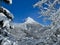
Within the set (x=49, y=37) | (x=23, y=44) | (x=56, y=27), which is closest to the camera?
(x=56, y=27)

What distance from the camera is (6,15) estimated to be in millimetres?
12961

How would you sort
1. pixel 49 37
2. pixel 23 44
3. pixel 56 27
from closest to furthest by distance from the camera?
pixel 56 27
pixel 49 37
pixel 23 44

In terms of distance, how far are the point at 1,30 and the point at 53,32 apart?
263 cm

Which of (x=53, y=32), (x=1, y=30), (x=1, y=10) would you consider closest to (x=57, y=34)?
(x=53, y=32)

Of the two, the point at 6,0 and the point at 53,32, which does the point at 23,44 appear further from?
the point at 6,0

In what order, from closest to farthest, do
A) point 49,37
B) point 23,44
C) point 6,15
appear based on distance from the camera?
point 49,37
point 23,44
point 6,15

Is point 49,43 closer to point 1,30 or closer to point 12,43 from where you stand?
point 12,43

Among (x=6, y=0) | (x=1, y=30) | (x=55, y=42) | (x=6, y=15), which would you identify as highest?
(x=6, y=0)

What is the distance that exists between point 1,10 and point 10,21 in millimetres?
1526

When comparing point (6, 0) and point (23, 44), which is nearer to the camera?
point (23, 44)

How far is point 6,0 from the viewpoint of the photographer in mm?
13742

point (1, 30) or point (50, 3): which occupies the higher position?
point (50, 3)

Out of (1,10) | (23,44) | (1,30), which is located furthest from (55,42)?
(1,10)

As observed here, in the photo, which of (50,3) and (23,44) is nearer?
(23,44)
